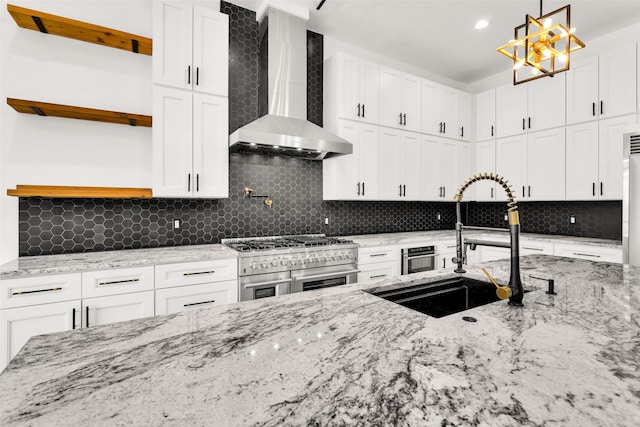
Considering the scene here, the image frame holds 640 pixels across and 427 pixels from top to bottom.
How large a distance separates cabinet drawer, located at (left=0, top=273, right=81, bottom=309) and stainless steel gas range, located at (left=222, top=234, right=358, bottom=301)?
1.06 meters

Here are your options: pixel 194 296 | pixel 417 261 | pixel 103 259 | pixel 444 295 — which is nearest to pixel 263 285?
pixel 194 296

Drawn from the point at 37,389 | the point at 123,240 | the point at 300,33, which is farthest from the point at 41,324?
the point at 300,33

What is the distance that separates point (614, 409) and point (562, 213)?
431cm


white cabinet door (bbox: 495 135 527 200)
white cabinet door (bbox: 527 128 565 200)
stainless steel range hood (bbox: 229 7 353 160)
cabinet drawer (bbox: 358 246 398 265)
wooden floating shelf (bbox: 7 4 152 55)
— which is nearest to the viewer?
wooden floating shelf (bbox: 7 4 152 55)

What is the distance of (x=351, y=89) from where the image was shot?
3479 millimetres

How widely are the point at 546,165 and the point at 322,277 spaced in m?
3.09

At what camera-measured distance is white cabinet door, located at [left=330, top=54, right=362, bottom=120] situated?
341 cm

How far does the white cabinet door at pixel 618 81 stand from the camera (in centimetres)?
319

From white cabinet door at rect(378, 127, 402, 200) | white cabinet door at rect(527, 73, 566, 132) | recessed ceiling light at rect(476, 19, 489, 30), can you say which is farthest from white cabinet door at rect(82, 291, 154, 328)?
white cabinet door at rect(527, 73, 566, 132)

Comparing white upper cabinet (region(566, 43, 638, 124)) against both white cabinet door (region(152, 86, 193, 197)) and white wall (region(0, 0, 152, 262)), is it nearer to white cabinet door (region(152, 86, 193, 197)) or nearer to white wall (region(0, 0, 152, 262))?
white cabinet door (region(152, 86, 193, 197))

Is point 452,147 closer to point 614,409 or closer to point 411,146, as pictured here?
point 411,146

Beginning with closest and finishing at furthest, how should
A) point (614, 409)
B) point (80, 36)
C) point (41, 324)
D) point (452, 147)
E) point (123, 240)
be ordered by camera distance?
1. point (614, 409)
2. point (41, 324)
3. point (80, 36)
4. point (123, 240)
5. point (452, 147)

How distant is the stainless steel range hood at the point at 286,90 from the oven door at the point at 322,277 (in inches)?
43.8

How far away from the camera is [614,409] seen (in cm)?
57
